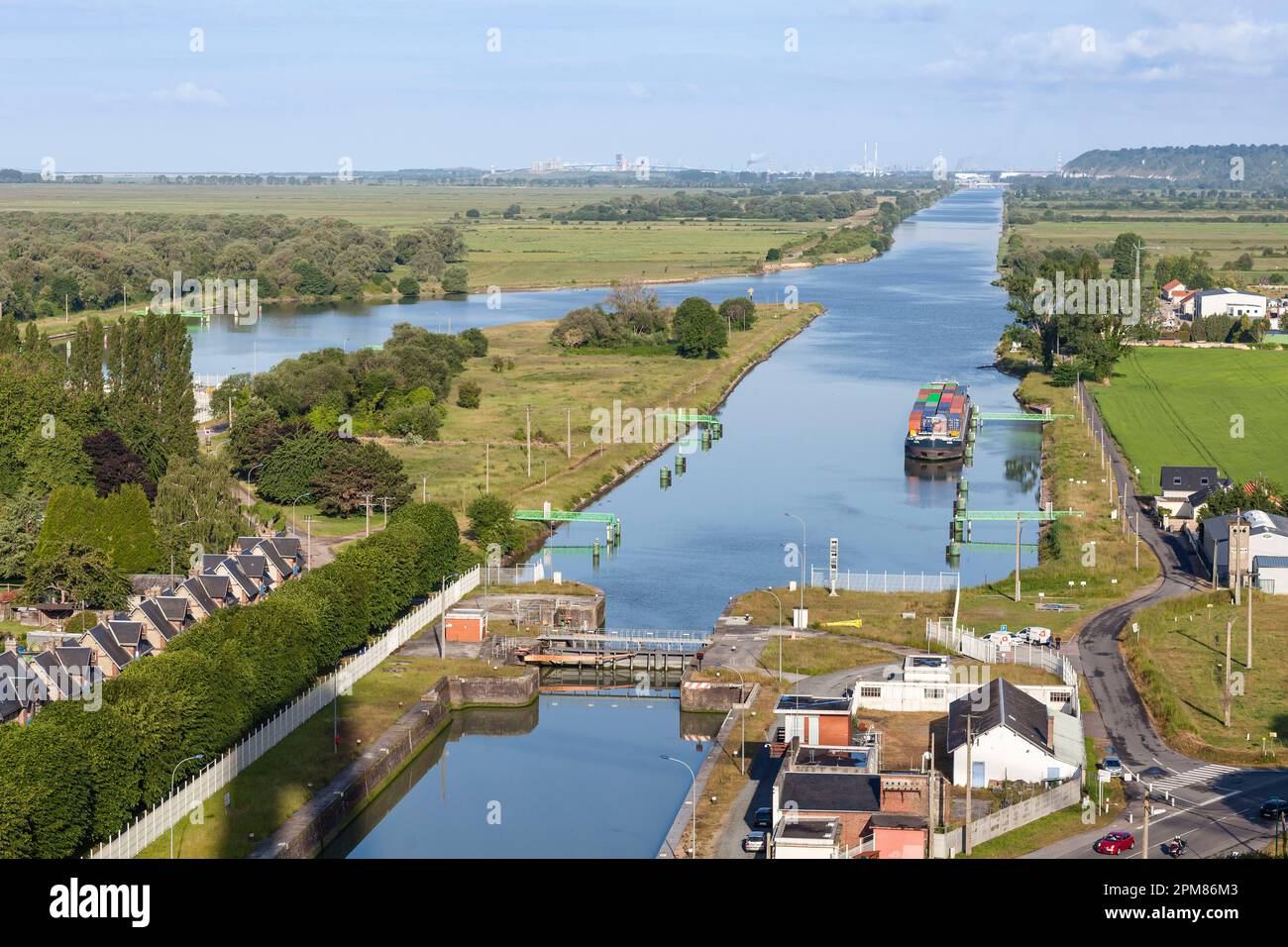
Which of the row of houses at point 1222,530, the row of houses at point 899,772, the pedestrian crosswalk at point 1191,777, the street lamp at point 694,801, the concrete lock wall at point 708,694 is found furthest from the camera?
the row of houses at point 1222,530

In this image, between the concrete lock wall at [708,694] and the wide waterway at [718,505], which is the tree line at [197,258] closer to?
the wide waterway at [718,505]

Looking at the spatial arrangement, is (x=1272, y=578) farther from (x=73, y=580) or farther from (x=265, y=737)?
(x=73, y=580)

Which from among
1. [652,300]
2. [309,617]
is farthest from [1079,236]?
[309,617]

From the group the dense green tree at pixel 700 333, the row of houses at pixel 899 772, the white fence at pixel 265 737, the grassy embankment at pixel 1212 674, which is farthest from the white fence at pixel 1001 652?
the dense green tree at pixel 700 333

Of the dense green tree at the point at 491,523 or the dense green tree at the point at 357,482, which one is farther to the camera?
the dense green tree at the point at 357,482

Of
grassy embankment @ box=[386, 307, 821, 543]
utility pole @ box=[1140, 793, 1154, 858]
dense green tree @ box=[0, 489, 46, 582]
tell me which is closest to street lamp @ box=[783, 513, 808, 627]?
Answer: grassy embankment @ box=[386, 307, 821, 543]

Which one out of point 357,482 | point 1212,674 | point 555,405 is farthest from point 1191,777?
point 555,405
